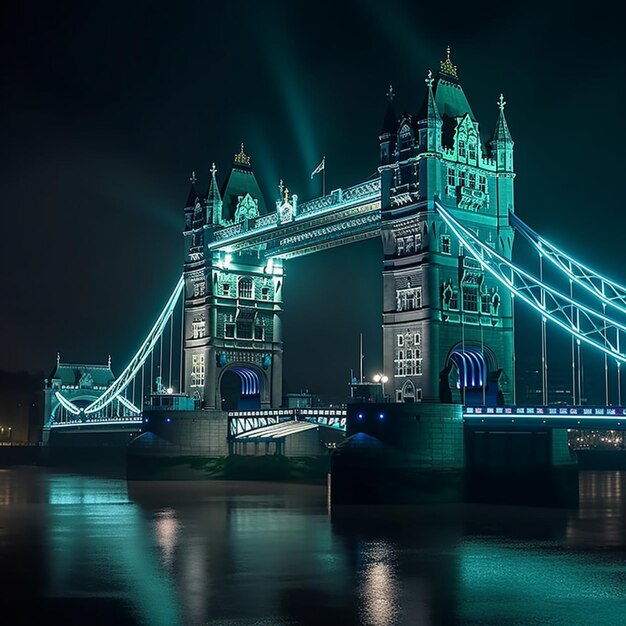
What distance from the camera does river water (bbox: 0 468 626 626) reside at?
31.7 meters

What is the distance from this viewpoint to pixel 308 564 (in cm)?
4128

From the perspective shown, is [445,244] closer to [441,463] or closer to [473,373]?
[473,373]

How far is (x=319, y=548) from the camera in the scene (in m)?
45.8

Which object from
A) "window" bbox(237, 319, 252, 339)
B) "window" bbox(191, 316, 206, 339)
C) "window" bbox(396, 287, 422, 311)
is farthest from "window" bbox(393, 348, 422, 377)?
"window" bbox(191, 316, 206, 339)

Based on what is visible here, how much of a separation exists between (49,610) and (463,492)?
1553 inches

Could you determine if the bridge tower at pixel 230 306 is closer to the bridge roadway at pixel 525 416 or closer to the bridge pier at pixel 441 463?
the bridge roadway at pixel 525 416

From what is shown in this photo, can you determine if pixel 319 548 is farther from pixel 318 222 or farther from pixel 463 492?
pixel 318 222

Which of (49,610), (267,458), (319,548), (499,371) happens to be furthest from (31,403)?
(49,610)

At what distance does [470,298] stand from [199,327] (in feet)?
110

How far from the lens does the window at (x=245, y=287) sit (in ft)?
329

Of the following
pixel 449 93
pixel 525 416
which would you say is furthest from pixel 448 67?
pixel 525 416

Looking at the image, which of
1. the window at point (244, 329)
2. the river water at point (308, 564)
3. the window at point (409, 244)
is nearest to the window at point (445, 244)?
the window at point (409, 244)

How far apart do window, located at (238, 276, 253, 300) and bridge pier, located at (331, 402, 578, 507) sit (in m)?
35.0

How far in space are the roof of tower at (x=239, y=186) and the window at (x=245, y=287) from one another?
612cm
